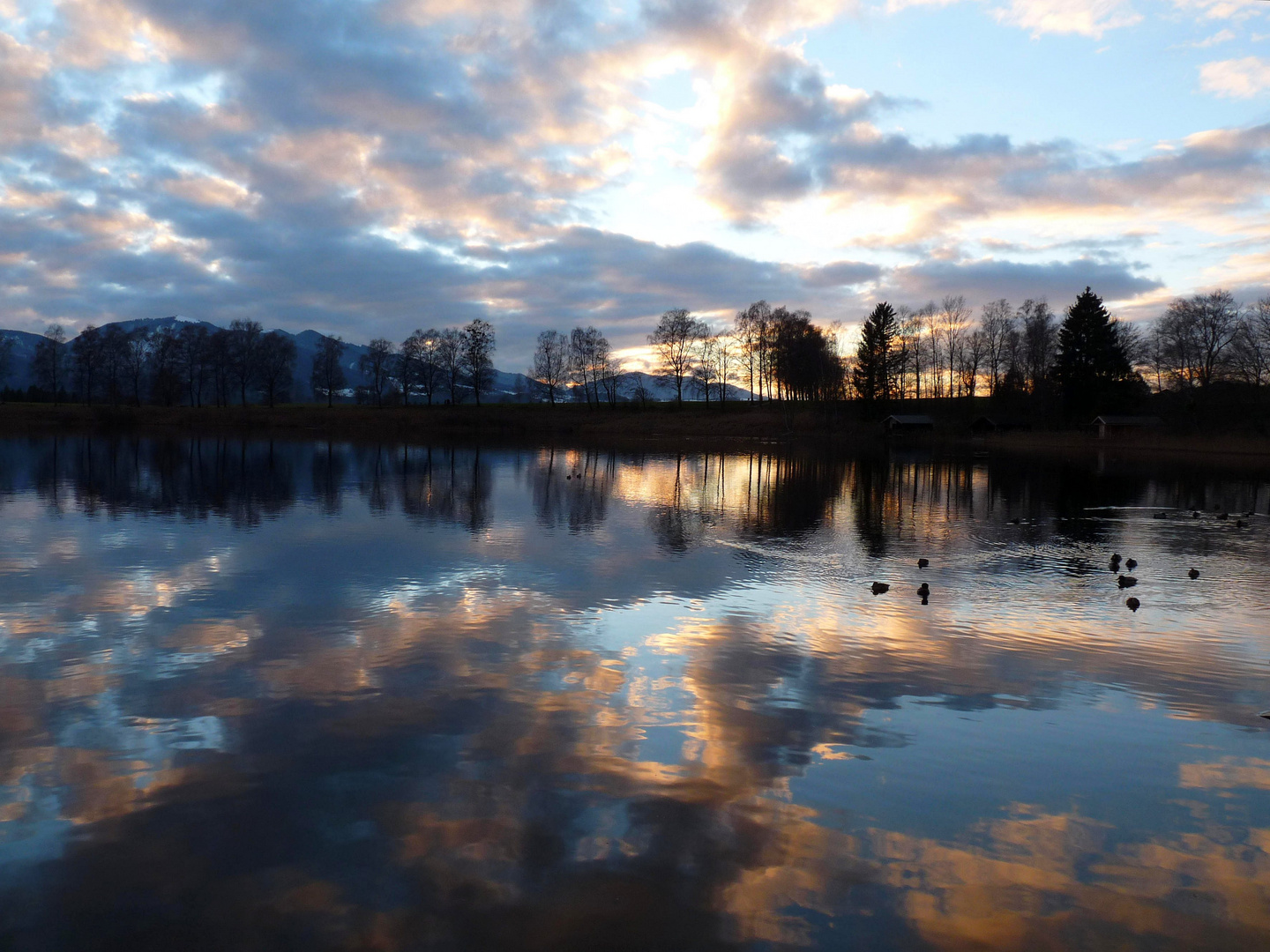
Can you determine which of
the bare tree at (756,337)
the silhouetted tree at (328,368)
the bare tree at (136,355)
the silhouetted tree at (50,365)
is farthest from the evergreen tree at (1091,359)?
the silhouetted tree at (50,365)

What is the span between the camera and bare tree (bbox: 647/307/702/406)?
367 feet

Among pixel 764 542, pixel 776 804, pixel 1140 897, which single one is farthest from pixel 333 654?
pixel 764 542

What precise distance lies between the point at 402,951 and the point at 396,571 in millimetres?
10726

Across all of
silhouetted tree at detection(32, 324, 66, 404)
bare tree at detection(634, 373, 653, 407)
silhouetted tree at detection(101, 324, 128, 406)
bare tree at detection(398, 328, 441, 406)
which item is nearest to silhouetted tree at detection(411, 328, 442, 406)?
bare tree at detection(398, 328, 441, 406)

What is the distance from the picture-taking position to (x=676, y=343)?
11238cm

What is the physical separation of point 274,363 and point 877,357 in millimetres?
76357

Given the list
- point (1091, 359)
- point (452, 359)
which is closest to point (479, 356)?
point (452, 359)

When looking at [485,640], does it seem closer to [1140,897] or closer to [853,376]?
[1140,897]

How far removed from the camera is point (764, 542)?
18.7 metres

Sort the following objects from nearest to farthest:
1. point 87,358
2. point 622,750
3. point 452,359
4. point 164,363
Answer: point 622,750 < point 87,358 < point 164,363 < point 452,359

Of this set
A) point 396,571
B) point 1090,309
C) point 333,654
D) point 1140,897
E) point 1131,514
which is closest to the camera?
point 1140,897

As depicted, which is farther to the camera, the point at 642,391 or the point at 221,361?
the point at 642,391

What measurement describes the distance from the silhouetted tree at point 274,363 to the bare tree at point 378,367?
1140 cm

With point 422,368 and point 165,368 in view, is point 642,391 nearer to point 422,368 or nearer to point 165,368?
point 422,368
